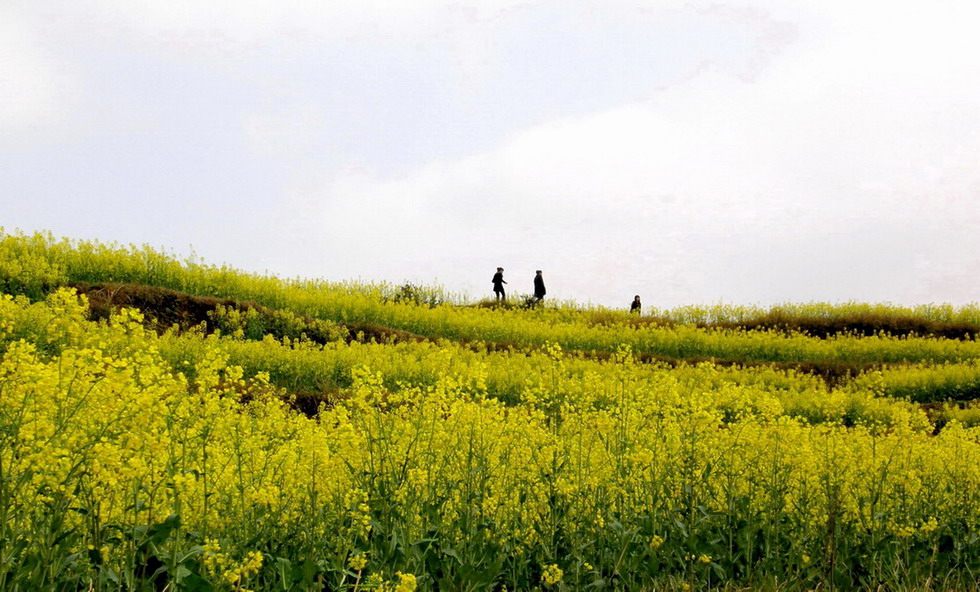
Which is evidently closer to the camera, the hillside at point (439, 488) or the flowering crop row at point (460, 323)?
the hillside at point (439, 488)

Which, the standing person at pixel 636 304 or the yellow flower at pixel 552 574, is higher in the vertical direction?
the standing person at pixel 636 304

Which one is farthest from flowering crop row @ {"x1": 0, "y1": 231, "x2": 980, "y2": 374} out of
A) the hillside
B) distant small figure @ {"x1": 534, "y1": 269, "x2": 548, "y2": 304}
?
the hillside

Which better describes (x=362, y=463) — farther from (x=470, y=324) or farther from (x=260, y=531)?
(x=470, y=324)

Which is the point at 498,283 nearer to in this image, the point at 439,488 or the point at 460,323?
the point at 460,323

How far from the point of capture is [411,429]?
4.78 m

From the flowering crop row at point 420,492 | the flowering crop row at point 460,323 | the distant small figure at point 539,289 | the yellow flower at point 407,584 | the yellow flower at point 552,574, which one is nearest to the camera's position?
the yellow flower at point 407,584

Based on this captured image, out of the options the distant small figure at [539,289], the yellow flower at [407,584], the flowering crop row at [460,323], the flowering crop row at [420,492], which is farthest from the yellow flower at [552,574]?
the distant small figure at [539,289]

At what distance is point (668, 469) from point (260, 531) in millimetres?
2590

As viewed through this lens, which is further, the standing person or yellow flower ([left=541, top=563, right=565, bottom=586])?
the standing person

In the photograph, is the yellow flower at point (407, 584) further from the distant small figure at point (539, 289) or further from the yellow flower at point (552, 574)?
the distant small figure at point (539, 289)

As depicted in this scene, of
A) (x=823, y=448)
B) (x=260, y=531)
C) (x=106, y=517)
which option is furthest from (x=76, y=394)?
(x=823, y=448)

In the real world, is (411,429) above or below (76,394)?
below

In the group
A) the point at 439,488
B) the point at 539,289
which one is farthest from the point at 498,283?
the point at 439,488

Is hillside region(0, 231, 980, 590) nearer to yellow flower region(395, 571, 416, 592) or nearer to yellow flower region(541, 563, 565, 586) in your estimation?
→ yellow flower region(541, 563, 565, 586)
